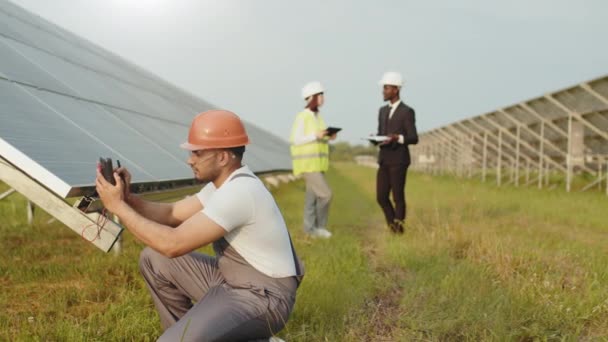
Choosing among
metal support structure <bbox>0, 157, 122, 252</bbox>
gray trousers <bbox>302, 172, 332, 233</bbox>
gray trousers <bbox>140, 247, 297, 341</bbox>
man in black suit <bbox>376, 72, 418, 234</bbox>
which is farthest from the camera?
gray trousers <bbox>302, 172, 332, 233</bbox>

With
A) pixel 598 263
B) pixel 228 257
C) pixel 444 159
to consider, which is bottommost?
pixel 444 159

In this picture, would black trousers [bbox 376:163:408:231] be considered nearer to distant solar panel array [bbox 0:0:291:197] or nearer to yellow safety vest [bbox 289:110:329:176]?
yellow safety vest [bbox 289:110:329:176]

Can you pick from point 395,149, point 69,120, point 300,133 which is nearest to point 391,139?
point 395,149

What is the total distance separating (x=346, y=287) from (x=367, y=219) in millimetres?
5106

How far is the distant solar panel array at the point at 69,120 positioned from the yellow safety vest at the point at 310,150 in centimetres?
146

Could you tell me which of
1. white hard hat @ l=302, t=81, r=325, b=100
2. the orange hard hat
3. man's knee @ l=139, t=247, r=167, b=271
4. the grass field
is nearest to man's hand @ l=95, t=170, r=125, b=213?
the orange hard hat

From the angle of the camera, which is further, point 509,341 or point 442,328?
point 442,328

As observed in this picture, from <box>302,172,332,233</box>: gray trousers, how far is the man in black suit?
693 mm

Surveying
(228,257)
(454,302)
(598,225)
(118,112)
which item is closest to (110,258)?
(118,112)

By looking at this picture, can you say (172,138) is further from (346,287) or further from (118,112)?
(346,287)

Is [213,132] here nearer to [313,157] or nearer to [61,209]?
[61,209]

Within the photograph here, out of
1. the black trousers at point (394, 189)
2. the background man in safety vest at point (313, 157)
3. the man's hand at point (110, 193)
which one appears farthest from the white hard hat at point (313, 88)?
the man's hand at point (110, 193)

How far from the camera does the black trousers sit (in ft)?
21.5

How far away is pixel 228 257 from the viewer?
8.83ft
